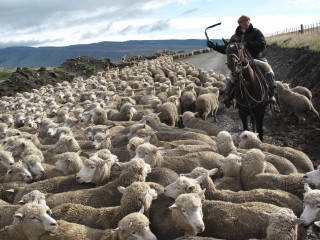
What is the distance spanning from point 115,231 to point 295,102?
925 centimetres

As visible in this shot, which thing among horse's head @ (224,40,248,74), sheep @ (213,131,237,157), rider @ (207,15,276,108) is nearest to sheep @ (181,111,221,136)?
rider @ (207,15,276,108)

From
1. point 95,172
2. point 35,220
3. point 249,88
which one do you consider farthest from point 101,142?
point 249,88

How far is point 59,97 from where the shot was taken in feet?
54.2

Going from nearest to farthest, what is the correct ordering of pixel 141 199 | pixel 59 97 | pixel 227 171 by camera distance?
pixel 141 199 → pixel 227 171 → pixel 59 97

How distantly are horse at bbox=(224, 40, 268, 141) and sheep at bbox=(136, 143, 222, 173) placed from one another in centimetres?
301

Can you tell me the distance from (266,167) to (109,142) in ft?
12.5

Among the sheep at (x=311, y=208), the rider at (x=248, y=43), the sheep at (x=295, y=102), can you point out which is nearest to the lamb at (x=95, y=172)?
the sheep at (x=311, y=208)

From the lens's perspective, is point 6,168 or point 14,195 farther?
point 6,168

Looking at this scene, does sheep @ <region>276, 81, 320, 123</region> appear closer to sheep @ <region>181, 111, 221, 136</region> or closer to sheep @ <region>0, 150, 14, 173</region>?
sheep @ <region>181, 111, 221, 136</region>

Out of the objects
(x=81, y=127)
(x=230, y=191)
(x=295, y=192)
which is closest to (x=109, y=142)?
(x=81, y=127)

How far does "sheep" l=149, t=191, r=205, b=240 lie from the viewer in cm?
394

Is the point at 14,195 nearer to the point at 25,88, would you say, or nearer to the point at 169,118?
the point at 169,118

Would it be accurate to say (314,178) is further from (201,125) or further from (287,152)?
(201,125)

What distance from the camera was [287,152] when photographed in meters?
6.63
